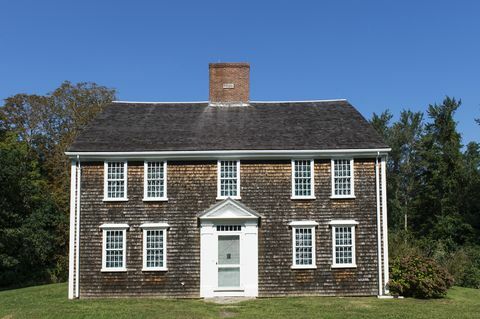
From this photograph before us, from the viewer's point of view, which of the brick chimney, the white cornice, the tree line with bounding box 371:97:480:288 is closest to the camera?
the white cornice

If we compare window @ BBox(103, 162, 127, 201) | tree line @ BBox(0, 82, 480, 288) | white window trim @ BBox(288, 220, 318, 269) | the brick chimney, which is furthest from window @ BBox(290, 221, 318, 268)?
tree line @ BBox(0, 82, 480, 288)

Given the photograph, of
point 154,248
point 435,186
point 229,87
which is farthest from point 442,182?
point 154,248

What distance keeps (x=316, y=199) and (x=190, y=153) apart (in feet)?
16.8

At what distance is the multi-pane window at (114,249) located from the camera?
2156 centimetres

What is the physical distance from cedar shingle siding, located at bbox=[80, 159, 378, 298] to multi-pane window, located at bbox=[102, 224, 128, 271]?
0.64 feet

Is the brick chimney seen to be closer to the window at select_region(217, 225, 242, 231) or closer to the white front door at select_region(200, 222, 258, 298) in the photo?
the window at select_region(217, 225, 242, 231)

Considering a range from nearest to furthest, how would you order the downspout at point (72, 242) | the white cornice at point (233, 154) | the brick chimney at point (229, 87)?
1. the downspout at point (72, 242)
2. the white cornice at point (233, 154)
3. the brick chimney at point (229, 87)

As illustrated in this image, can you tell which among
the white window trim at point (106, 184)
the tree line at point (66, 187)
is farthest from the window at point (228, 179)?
the tree line at point (66, 187)

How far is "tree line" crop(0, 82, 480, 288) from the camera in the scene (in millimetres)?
32250

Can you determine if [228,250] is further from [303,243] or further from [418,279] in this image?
[418,279]

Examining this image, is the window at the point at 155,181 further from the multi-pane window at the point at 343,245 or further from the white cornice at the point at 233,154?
the multi-pane window at the point at 343,245

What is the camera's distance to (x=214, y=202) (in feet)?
71.6

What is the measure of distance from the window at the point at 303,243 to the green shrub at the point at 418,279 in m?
3.17

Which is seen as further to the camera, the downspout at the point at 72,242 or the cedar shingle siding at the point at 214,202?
the cedar shingle siding at the point at 214,202
